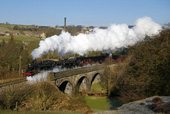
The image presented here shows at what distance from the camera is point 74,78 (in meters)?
33.0

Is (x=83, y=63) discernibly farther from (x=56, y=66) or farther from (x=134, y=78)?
(x=134, y=78)

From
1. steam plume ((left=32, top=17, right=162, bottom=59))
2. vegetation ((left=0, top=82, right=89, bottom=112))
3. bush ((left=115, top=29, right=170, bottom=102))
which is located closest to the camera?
vegetation ((left=0, top=82, right=89, bottom=112))

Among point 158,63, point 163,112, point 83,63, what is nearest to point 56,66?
point 83,63

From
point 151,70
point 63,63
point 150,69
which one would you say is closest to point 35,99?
point 150,69

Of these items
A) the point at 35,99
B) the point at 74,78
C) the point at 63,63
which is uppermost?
the point at 63,63

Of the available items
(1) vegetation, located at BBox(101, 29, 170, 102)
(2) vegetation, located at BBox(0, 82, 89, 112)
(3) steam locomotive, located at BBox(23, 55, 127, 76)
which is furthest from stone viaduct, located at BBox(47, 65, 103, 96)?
(1) vegetation, located at BBox(101, 29, 170, 102)

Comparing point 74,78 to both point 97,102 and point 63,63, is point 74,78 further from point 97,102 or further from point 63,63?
point 97,102

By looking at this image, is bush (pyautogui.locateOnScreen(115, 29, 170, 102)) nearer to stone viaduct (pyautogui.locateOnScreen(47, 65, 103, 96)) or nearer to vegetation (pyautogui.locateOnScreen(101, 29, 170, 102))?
vegetation (pyautogui.locateOnScreen(101, 29, 170, 102))

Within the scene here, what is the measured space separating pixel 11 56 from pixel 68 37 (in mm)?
10974

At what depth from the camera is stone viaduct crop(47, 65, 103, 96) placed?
27.8 meters

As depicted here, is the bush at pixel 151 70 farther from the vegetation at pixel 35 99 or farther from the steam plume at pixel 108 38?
the steam plume at pixel 108 38

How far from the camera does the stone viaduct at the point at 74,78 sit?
2782cm

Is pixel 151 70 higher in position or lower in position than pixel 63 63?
lower

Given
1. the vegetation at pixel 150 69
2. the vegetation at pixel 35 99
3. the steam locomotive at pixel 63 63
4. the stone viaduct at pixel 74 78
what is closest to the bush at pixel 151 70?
the vegetation at pixel 150 69
